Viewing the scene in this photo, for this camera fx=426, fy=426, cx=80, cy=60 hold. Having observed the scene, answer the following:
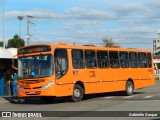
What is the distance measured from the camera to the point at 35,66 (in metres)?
19.8

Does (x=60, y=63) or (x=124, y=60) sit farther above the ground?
(x=124, y=60)

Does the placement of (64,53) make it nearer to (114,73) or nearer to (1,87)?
(114,73)

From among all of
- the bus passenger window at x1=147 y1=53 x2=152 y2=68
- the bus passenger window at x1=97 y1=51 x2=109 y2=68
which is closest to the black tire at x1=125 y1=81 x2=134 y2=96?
the bus passenger window at x1=97 y1=51 x2=109 y2=68

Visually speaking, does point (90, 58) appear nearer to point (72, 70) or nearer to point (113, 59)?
point (72, 70)

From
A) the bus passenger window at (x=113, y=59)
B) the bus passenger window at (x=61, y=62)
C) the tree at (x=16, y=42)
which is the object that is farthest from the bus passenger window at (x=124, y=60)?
the tree at (x=16, y=42)

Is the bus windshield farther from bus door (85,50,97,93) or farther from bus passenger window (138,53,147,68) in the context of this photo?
bus passenger window (138,53,147,68)

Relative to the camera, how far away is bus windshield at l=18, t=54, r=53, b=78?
19.4m

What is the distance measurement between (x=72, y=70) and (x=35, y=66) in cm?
185

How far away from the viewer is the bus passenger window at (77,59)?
2067cm

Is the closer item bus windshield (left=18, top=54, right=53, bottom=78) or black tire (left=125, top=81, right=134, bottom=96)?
bus windshield (left=18, top=54, right=53, bottom=78)

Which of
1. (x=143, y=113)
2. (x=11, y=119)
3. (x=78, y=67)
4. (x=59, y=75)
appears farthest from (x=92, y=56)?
(x=11, y=119)

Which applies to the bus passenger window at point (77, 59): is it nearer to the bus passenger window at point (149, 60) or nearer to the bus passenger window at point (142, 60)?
the bus passenger window at point (142, 60)

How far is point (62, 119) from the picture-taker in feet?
43.4

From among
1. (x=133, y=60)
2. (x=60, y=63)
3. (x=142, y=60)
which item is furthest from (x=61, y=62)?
(x=142, y=60)
